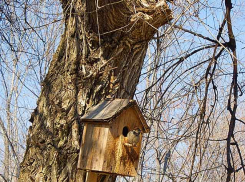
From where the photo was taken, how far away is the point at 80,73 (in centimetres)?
276

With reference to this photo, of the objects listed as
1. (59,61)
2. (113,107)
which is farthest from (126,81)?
(59,61)

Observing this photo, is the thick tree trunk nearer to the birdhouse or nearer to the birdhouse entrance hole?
the birdhouse

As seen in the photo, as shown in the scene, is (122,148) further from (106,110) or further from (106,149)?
(106,110)

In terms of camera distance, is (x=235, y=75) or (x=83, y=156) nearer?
(x=83, y=156)

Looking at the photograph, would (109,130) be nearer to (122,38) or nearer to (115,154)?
(115,154)

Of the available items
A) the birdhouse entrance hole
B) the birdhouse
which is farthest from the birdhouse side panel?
the birdhouse entrance hole

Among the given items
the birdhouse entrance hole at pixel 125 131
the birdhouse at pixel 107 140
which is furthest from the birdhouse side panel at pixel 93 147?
the birdhouse entrance hole at pixel 125 131

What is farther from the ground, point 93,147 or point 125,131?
point 125,131

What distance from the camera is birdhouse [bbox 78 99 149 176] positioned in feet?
8.57

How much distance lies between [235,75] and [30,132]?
143cm

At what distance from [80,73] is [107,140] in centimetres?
48

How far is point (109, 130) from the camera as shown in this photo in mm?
2652

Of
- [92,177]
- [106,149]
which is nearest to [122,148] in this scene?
[106,149]

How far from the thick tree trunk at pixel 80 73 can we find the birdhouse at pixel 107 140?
0.10m
